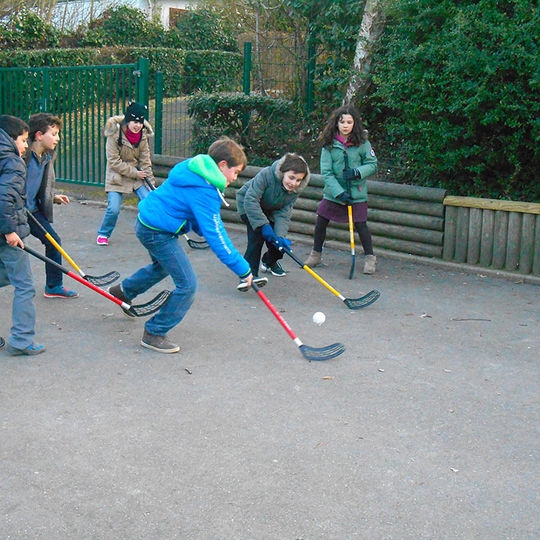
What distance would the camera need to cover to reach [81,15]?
2453cm

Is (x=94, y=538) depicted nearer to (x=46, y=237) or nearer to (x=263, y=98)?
(x=46, y=237)

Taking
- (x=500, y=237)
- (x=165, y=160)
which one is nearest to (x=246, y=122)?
(x=165, y=160)

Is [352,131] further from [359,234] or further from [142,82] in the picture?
[142,82]

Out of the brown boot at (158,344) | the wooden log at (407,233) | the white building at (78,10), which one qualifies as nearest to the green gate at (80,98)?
the wooden log at (407,233)

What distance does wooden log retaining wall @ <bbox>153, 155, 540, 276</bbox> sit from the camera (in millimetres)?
7914

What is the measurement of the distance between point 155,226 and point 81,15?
21.4 m

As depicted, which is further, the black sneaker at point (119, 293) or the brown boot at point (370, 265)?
the brown boot at point (370, 265)

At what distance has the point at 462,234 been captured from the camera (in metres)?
8.30

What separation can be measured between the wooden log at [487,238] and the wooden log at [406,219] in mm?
492

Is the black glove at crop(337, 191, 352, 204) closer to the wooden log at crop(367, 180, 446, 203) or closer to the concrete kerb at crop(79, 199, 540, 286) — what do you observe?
the wooden log at crop(367, 180, 446, 203)

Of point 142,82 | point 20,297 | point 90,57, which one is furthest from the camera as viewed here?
point 90,57

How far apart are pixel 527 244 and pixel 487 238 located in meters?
0.43

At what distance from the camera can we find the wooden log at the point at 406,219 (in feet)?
27.8

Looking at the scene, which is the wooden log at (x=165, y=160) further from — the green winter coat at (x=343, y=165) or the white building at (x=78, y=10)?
the white building at (x=78, y=10)
